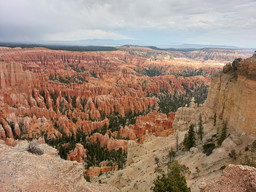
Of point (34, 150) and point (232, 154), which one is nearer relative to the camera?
point (232, 154)

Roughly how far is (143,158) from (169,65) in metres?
117

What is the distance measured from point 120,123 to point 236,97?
102 feet

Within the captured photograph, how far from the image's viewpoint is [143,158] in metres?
20.8

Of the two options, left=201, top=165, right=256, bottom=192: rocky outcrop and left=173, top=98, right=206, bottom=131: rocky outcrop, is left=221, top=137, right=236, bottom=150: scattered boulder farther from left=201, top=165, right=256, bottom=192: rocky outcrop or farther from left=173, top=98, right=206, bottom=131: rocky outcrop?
left=173, top=98, right=206, bottom=131: rocky outcrop

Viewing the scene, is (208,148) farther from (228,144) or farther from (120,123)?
(120,123)

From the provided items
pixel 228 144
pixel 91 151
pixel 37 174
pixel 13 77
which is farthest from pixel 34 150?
pixel 13 77

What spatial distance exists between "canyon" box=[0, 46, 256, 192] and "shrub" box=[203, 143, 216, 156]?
0.35 m

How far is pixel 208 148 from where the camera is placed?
1515 cm

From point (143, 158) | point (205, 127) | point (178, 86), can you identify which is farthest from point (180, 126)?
point (178, 86)

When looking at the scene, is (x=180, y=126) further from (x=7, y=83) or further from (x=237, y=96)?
(x=7, y=83)

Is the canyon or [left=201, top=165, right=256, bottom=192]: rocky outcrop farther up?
[left=201, top=165, right=256, bottom=192]: rocky outcrop

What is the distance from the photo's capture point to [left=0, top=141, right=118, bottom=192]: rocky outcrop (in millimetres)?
9359

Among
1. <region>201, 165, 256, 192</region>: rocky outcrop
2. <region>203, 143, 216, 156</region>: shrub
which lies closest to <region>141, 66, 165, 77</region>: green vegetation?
<region>203, 143, 216, 156</region>: shrub

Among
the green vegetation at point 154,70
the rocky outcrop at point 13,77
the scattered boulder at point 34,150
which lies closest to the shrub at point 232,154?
the scattered boulder at point 34,150
